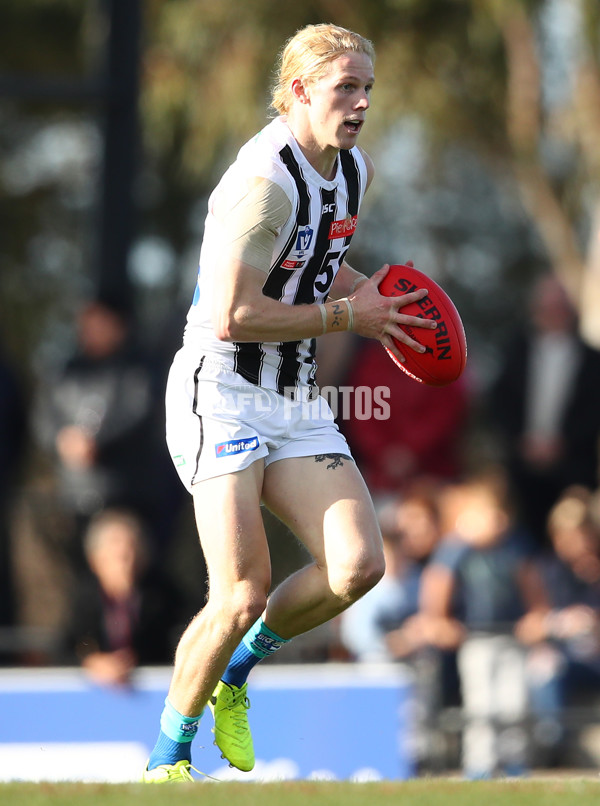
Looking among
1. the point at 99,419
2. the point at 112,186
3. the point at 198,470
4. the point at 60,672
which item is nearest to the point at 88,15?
the point at 112,186

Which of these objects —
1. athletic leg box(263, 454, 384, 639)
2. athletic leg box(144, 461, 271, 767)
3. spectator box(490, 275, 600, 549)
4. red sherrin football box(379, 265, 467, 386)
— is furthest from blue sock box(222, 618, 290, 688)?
spectator box(490, 275, 600, 549)

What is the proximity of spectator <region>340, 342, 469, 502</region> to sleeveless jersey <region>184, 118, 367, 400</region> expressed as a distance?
355 cm

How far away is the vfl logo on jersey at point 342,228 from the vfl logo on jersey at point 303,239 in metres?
0.11

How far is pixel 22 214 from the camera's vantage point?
16875 millimetres

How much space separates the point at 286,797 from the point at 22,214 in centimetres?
1313

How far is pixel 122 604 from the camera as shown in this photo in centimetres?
842

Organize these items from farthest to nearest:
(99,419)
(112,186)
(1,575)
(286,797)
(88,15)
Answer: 1. (88,15)
2. (112,186)
3. (1,575)
4. (99,419)
5. (286,797)

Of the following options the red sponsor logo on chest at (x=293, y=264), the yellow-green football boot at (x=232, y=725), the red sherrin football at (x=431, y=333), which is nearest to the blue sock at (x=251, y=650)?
the yellow-green football boot at (x=232, y=725)

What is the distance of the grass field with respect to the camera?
4621 mm

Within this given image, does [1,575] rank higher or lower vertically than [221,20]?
lower

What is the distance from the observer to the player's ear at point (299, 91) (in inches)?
203

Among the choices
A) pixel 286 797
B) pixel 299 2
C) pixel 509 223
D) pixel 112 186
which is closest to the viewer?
pixel 286 797

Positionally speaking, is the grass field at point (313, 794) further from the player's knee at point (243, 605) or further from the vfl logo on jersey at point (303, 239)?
the vfl logo on jersey at point (303, 239)

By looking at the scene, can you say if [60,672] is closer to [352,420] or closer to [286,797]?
[352,420]
